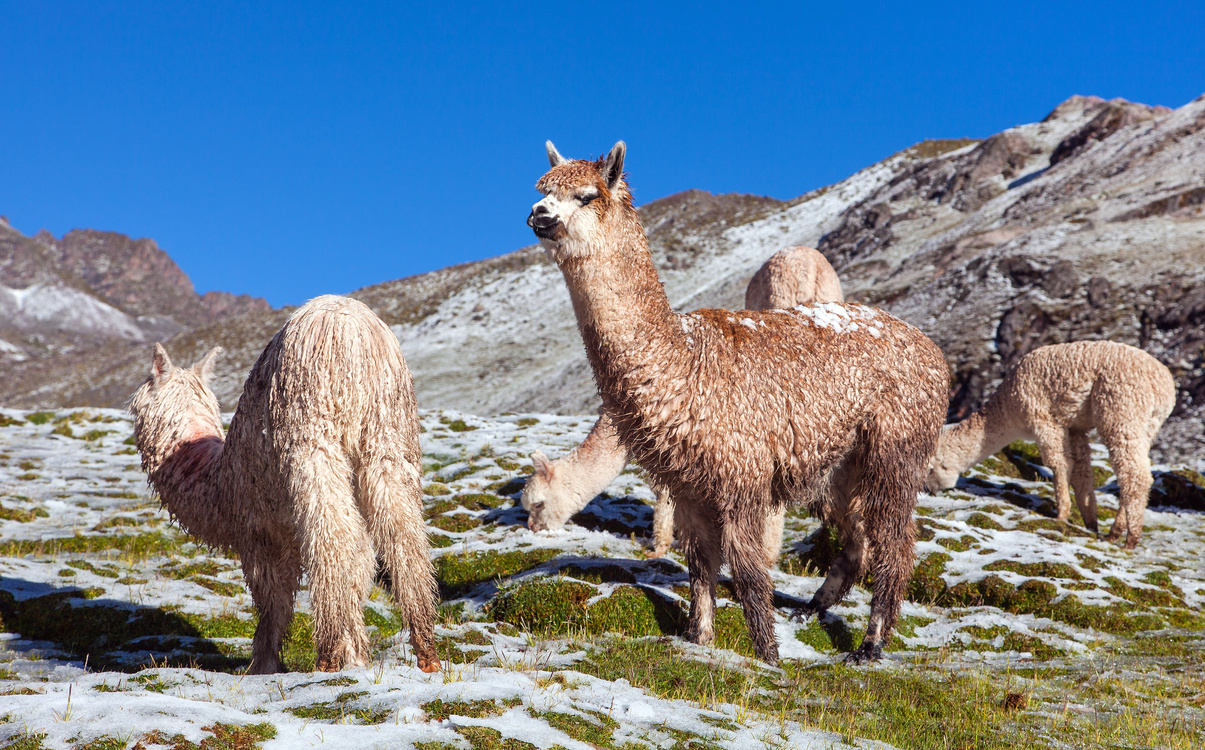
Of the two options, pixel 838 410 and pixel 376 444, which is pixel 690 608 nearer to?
pixel 838 410

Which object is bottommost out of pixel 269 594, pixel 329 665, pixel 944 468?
pixel 329 665

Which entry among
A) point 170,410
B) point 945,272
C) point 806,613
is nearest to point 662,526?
point 806,613

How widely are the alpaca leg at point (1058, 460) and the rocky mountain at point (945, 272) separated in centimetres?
869

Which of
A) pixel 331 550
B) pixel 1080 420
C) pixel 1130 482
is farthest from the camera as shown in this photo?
pixel 1080 420

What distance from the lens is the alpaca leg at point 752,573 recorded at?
7441mm

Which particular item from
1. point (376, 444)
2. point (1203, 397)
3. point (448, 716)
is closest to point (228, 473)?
point (376, 444)

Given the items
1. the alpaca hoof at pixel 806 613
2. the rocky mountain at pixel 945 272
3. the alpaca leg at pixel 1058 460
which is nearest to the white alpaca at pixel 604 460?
the alpaca hoof at pixel 806 613

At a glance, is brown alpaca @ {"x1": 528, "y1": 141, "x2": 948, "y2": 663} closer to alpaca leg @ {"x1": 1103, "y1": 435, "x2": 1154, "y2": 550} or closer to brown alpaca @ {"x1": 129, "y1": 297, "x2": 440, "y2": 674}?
brown alpaca @ {"x1": 129, "y1": 297, "x2": 440, "y2": 674}

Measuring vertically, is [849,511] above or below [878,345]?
below

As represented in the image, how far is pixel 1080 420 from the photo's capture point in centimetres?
1434

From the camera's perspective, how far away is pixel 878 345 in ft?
27.6

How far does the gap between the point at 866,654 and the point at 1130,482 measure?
7843mm

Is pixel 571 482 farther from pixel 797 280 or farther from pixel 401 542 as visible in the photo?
pixel 401 542

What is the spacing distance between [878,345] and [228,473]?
619cm
